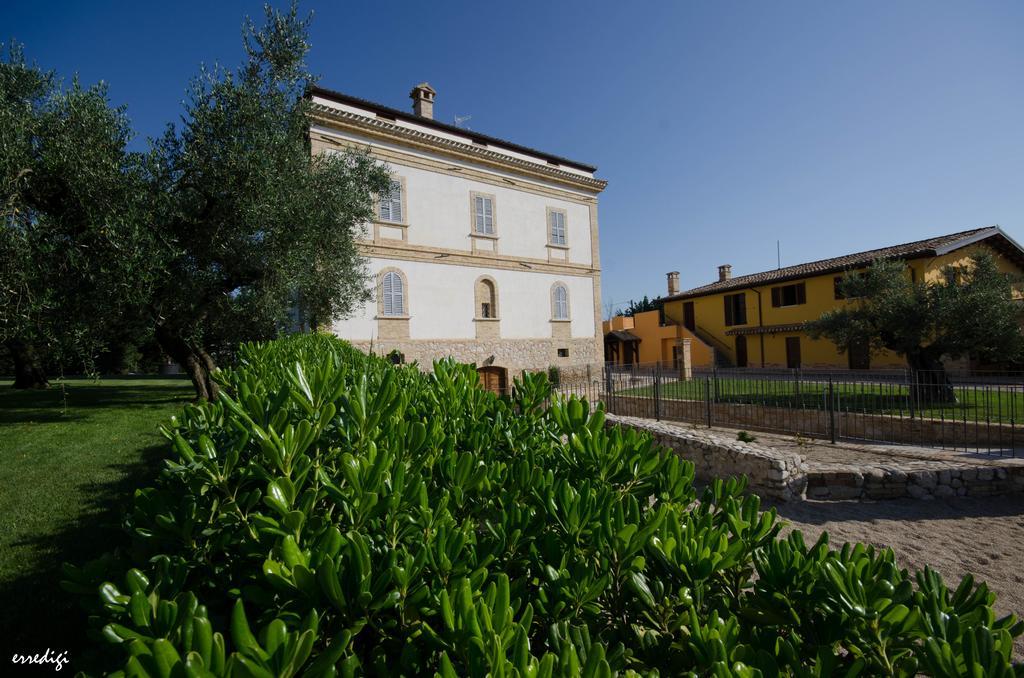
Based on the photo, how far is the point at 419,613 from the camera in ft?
3.72

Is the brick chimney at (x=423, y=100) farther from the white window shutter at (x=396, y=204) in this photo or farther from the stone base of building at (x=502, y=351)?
the stone base of building at (x=502, y=351)

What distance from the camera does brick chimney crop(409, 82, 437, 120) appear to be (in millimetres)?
21328

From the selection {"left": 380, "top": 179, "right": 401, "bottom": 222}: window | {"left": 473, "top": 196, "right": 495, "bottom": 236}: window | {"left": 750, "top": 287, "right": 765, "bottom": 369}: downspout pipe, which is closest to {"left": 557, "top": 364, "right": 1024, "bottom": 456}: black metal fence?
{"left": 473, "top": 196, "right": 495, "bottom": 236}: window

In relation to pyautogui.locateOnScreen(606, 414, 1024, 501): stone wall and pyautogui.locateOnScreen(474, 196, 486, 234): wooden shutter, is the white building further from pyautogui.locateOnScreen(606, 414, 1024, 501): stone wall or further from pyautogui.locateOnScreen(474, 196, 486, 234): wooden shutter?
pyautogui.locateOnScreen(606, 414, 1024, 501): stone wall

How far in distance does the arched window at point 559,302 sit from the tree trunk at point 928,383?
12561mm

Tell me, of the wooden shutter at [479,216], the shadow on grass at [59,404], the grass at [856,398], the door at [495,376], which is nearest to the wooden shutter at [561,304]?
the door at [495,376]

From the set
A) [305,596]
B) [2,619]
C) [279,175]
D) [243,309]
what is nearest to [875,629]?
[305,596]

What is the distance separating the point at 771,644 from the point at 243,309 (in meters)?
12.5

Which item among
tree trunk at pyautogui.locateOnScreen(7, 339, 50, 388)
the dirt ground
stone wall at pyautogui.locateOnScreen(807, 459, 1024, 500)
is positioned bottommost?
the dirt ground

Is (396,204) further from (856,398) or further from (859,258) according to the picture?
(859,258)

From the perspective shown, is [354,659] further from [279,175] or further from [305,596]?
[279,175]

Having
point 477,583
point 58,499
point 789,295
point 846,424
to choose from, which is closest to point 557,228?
point 789,295

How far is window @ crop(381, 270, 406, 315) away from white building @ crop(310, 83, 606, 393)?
4cm

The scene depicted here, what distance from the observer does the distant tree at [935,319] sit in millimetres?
11984
